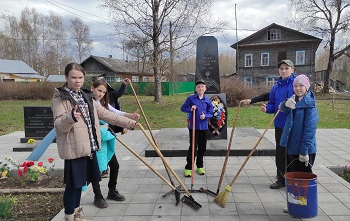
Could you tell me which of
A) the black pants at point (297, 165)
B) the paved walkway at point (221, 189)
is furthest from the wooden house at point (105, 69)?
the black pants at point (297, 165)

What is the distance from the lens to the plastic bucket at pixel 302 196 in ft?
10.6

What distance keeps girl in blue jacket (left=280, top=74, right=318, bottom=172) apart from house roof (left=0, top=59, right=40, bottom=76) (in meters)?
54.2

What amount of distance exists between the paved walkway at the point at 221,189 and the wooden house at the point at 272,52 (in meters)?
27.0

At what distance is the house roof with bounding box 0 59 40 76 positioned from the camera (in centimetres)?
4975

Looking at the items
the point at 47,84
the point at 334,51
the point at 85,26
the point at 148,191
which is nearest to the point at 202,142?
the point at 148,191

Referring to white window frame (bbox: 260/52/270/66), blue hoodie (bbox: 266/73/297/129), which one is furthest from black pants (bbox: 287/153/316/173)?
white window frame (bbox: 260/52/270/66)

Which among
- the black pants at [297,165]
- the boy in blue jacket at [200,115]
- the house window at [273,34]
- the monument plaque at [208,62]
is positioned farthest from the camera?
the house window at [273,34]

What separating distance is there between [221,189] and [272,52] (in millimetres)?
31502

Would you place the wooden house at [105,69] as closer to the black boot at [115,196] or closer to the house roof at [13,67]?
the house roof at [13,67]

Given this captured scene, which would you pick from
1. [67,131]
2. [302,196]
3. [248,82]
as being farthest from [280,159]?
[248,82]

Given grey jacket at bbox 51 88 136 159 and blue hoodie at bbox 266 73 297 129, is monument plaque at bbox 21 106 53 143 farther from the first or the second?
blue hoodie at bbox 266 73 297 129

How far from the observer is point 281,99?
168 inches

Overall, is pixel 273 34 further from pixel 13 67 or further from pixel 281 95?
pixel 13 67

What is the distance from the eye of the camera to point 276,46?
108ft
